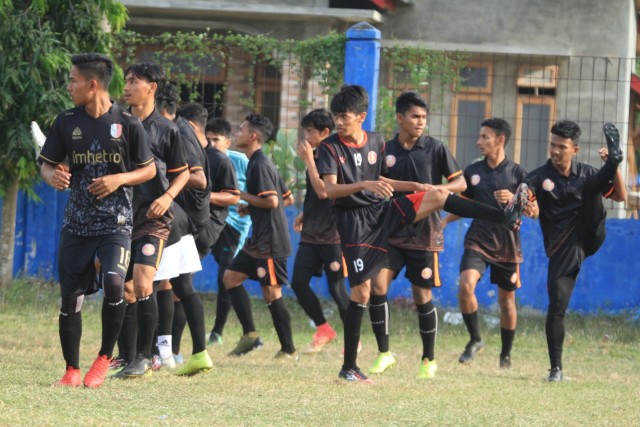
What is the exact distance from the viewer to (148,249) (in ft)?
26.8

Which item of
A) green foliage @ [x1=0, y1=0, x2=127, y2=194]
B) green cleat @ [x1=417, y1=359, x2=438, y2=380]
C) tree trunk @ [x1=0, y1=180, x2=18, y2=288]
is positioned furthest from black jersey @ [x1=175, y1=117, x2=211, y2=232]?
tree trunk @ [x1=0, y1=180, x2=18, y2=288]

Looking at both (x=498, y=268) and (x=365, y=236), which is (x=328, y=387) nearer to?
(x=365, y=236)

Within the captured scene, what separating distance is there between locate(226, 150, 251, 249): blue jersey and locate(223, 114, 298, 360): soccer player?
2.65ft

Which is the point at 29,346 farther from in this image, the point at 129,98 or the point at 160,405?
the point at 160,405

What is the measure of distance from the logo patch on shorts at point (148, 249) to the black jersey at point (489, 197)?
3.54 metres

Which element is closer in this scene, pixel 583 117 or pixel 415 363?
pixel 415 363

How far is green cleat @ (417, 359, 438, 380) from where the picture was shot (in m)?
9.27

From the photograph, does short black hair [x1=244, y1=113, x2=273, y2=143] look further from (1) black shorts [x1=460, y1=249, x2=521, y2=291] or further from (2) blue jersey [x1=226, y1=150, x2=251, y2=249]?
(1) black shorts [x1=460, y1=249, x2=521, y2=291]

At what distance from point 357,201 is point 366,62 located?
18.0ft

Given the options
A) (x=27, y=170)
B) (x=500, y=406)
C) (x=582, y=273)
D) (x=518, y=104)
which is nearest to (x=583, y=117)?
(x=518, y=104)

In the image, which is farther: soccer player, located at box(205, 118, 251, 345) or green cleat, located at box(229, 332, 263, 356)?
soccer player, located at box(205, 118, 251, 345)

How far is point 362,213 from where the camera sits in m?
8.72

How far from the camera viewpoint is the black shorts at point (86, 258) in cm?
741

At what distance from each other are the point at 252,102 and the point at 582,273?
4.11 m
